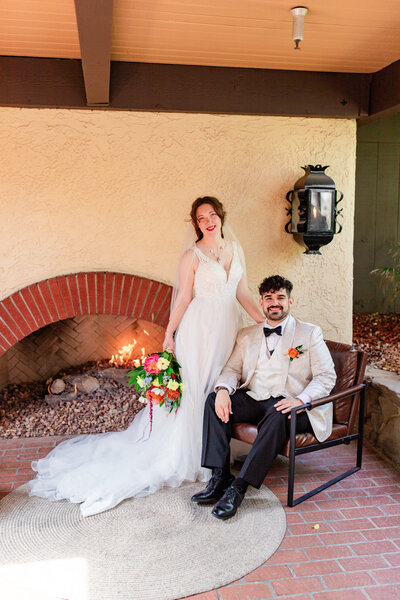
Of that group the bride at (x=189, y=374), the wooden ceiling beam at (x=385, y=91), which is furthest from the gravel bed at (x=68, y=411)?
the wooden ceiling beam at (x=385, y=91)

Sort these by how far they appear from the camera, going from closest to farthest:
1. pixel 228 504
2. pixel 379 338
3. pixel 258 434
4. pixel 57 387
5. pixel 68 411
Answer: pixel 228 504 → pixel 258 434 → pixel 68 411 → pixel 57 387 → pixel 379 338

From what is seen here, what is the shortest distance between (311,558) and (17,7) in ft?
12.1

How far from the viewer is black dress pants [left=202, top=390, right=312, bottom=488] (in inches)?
137

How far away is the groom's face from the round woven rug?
1255mm

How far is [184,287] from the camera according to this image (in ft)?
13.4

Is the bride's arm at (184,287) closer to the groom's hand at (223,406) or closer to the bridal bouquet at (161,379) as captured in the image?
the bridal bouquet at (161,379)

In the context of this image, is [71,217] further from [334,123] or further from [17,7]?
[334,123]

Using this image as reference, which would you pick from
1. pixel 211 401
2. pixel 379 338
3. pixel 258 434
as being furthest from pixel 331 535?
pixel 379 338

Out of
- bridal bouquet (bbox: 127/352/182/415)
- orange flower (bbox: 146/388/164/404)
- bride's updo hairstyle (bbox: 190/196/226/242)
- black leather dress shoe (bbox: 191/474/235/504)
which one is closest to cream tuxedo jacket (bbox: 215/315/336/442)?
bridal bouquet (bbox: 127/352/182/415)

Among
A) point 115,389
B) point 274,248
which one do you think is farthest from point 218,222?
point 115,389

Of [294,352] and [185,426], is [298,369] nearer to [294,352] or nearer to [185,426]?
[294,352]

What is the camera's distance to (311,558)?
119 inches

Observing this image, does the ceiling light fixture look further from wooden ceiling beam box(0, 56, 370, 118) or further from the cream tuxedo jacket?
the cream tuxedo jacket

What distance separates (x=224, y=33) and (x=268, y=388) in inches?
98.7
